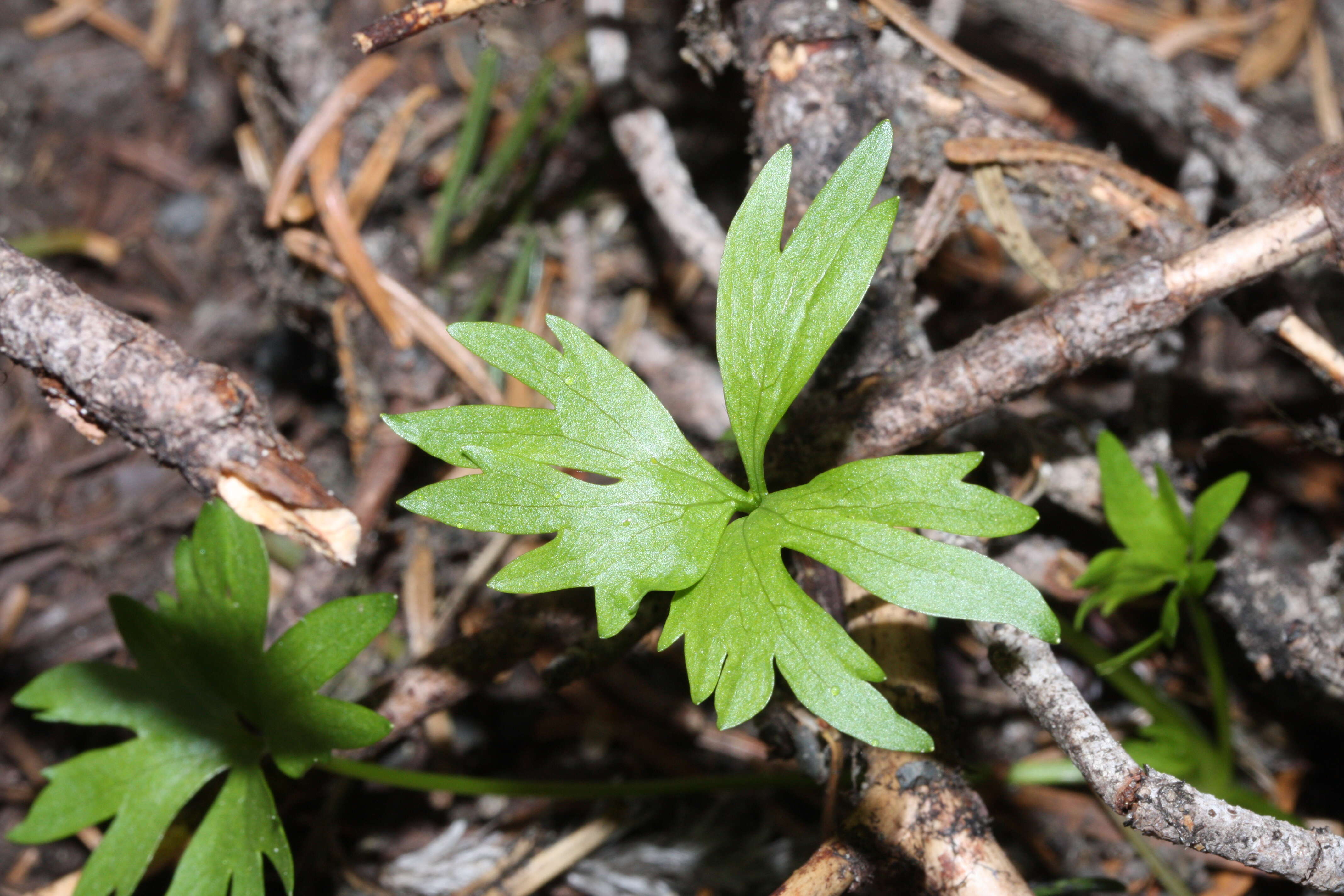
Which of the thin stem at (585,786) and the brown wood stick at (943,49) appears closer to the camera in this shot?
the thin stem at (585,786)

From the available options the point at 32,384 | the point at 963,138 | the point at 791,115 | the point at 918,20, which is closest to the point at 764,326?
the point at 791,115

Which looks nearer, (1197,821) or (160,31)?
(1197,821)

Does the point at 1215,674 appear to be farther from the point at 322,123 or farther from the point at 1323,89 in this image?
the point at 322,123

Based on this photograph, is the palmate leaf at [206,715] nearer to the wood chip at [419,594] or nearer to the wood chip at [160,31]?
the wood chip at [419,594]

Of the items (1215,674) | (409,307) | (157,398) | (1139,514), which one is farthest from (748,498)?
(409,307)

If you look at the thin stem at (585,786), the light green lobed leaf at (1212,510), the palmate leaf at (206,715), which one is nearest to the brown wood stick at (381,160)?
the palmate leaf at (206,715)

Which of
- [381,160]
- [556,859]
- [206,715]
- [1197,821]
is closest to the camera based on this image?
[1197,821]

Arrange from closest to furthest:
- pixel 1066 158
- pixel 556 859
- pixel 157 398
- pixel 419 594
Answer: pixel 157 398 < pixel 1066 158 < pixel 556 859 < pixel 419 594
